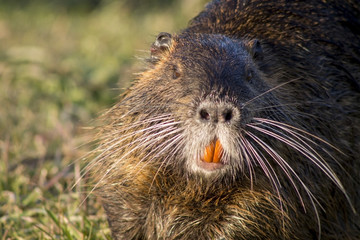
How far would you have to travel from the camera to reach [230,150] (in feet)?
8.40

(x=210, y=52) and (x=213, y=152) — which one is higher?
(x=210, y=52)

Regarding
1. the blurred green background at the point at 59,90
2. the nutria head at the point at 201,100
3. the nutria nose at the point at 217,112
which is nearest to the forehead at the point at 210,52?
the nutria head at the point at 201,100

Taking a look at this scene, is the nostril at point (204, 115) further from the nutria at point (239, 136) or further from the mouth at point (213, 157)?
the mouth at point (213, 157)

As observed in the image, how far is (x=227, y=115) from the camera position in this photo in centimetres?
248

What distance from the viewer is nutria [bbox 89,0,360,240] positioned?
2635mm

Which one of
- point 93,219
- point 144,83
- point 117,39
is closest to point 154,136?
point 144,83

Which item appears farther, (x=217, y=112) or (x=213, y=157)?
(x=213, y=157)

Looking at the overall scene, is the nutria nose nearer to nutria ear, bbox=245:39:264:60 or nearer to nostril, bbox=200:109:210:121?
nostril, bbox=200:109:210:121

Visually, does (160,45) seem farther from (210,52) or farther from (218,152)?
(218,152)

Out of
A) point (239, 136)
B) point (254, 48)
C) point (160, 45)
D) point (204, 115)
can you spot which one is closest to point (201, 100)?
point (204, 115)

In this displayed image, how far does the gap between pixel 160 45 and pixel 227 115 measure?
0.87 m

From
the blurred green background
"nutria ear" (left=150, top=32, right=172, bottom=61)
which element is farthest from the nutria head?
the blurred green background

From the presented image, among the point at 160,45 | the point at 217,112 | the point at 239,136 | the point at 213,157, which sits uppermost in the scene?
the point at 160,45

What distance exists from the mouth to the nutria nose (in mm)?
109
